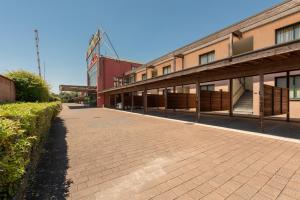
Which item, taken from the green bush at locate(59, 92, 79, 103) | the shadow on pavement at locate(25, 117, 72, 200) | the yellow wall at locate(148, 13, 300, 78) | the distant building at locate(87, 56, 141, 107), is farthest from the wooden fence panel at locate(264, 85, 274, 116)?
the green bush at locate(59, 92, 79, 103)

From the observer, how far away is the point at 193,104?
15.7m

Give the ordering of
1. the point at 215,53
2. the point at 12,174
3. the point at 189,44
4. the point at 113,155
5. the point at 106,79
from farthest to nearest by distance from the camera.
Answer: the point at 106,79
the point at 189,44
the point at 215,53
the point at 113,155
the point at 12,174

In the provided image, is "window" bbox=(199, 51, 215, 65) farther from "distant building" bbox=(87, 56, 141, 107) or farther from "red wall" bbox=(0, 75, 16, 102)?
"distant building" bbox=(87, 56, 141, 107)

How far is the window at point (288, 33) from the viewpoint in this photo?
1000 centimetres

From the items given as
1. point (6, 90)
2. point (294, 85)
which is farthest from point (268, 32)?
point (6, 90)

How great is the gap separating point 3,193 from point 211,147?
4846mm

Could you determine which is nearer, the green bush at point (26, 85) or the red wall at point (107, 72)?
the green bush at point (26, 85)

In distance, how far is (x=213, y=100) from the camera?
12359 millimetres

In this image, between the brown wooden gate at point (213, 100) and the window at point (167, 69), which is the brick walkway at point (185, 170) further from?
the window at point (167, 69)

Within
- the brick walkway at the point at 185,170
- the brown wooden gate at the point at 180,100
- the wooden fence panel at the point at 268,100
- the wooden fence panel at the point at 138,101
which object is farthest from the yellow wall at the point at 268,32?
the wooden fence panel at the point at 138,101

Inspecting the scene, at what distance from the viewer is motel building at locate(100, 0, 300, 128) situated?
6.69 metres

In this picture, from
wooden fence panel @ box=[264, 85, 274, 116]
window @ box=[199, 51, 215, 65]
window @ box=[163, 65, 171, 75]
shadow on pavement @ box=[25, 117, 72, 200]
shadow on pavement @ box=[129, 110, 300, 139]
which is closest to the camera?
shadow on pavement @ box=[25, 117, 72, 200]

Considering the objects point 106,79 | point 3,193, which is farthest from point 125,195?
point 106,79

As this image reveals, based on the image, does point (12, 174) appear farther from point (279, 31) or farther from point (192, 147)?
point (279, 31)
